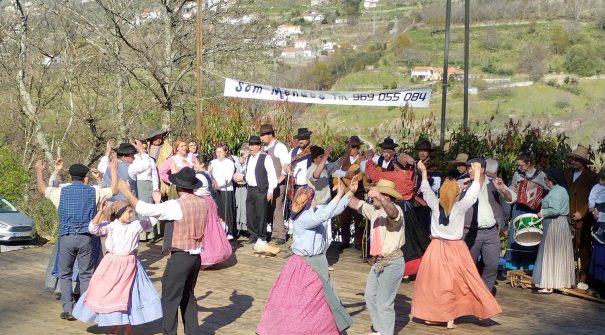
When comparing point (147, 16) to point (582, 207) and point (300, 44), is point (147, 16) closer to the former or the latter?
point (582, 207)

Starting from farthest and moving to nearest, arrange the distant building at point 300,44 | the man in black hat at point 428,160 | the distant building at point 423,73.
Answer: the distant building at point 300,44, the distant building at point 423,73, the man in black hat at point 428,160

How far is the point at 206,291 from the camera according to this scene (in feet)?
39.8

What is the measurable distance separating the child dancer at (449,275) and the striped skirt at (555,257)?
1.97m

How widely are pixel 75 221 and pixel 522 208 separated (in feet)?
18.5

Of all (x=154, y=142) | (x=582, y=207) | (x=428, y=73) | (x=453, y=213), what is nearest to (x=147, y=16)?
(x=154, y=142)

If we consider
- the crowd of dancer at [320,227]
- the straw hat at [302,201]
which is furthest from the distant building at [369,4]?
the straw hat at [302,201]

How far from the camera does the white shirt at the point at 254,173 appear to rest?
1430cm

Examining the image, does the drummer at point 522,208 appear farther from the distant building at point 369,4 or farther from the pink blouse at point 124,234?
the distant building at point 369,4

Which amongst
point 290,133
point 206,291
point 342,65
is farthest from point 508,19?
point 206,291

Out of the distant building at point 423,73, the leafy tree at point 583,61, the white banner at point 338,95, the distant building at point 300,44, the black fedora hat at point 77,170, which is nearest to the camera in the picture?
the black fedora hat at point 77,170

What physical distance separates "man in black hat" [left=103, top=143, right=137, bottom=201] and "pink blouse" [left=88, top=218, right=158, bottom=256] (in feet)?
8.85

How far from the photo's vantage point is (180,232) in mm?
8820

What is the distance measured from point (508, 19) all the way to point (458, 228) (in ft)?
217

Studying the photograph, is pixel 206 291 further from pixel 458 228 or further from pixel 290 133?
pixel 290 133
